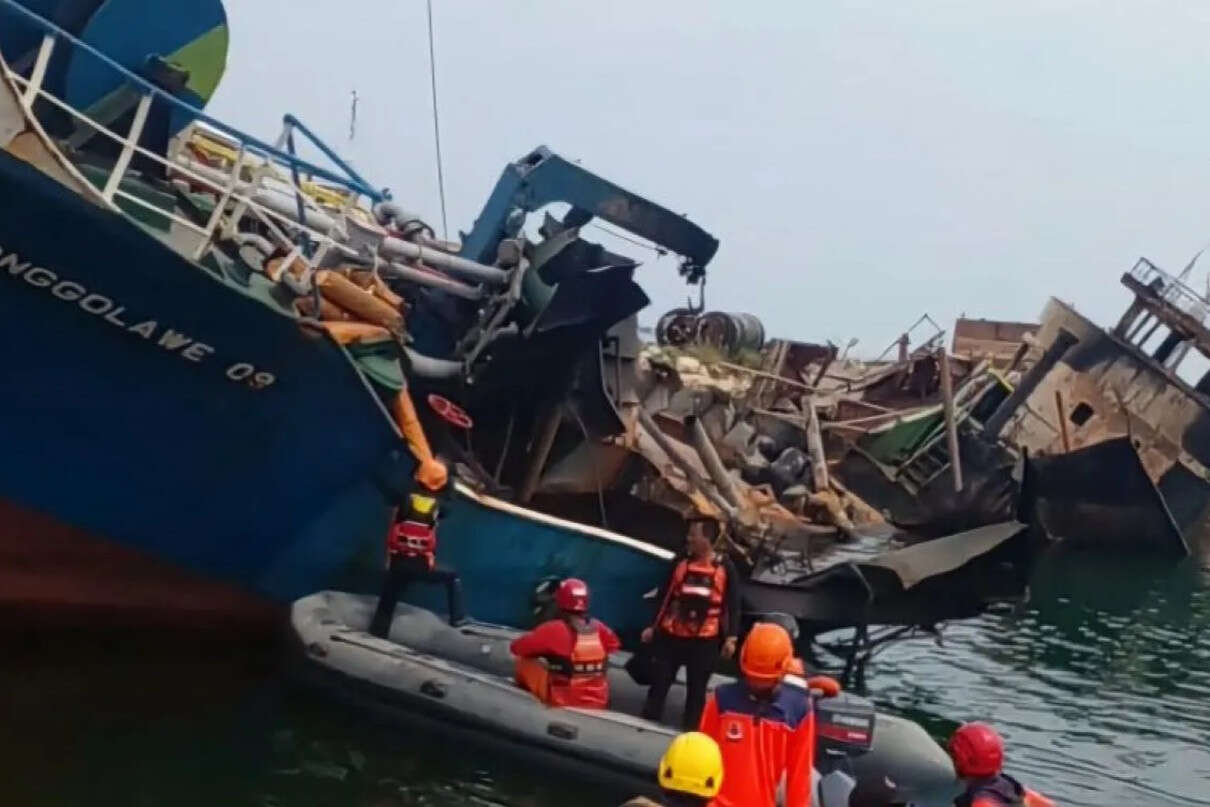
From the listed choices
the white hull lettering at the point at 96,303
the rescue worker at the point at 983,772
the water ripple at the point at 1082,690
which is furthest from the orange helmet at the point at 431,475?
the rescue worker at the point at 983,772

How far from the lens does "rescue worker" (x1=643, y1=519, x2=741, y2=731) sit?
9430 millimetres

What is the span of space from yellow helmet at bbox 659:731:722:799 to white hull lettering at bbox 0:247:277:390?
5.51 meters

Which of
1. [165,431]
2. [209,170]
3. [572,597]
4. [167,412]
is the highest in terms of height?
[209,170]

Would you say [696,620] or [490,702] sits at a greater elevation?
[696,620]

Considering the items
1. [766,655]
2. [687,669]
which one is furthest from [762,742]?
[687,669]

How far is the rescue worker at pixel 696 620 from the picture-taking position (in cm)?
943

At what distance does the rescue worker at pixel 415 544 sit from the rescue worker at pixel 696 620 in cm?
175

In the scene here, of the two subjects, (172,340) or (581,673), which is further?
(172,340)

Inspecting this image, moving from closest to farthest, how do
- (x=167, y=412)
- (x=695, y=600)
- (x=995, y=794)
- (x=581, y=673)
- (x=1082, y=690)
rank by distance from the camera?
(x=995, y=794) < (x=695, y=600) < (x=581, y=673) < (x=167, y=412) < (x=1082, y=690)

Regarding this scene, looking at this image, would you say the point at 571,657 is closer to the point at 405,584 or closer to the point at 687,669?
the point at 687,669

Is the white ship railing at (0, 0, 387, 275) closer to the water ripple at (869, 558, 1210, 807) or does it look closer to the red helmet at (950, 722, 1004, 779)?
the red helmet at (950, 722, 1004, 779)

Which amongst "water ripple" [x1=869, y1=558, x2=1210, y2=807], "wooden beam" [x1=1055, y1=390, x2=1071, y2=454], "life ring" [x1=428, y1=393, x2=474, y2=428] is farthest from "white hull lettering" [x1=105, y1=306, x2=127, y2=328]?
"wooden beam" [x1=1055, y1=390, x2=1071, y2=454]

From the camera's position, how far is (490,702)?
31.9ft

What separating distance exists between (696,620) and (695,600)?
15cm
